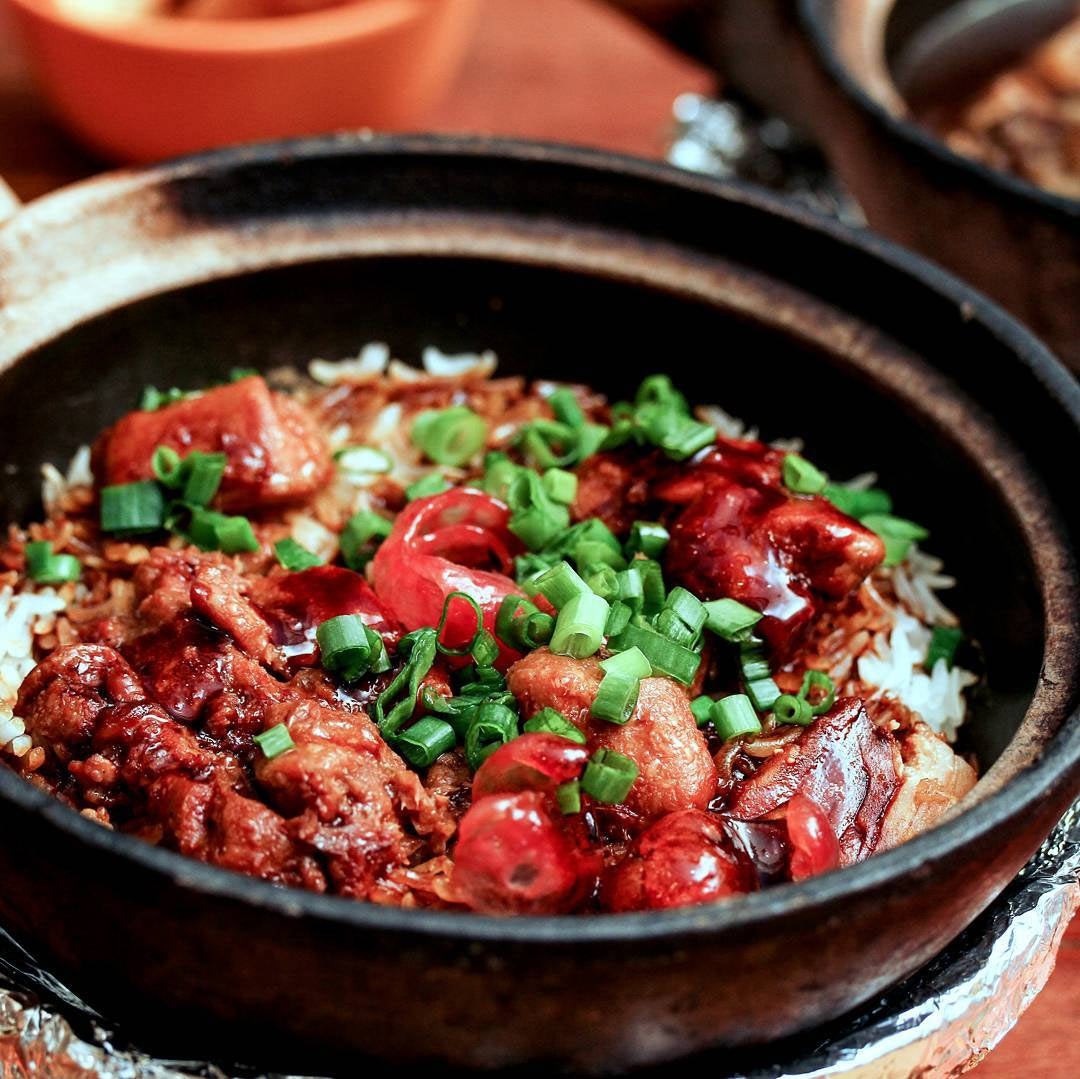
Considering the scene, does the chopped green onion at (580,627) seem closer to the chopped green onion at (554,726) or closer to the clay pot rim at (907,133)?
the chopped green onion at (554,726)

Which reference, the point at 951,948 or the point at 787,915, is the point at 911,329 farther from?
the point at 787,915

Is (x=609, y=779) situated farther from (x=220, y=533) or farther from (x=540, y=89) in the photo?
(x=540, y=89)

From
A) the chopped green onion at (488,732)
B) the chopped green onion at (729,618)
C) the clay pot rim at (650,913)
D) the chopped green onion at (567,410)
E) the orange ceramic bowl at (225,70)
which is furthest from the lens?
the orange ceramic bowl at (225,70)

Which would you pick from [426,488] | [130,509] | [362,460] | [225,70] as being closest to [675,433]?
[426,488]

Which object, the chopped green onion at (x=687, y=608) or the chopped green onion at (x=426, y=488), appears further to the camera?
the chopped green onion at (x=426, y=488)

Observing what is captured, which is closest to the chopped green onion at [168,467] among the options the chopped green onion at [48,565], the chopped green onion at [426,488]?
the chopped green onion at [48,565]

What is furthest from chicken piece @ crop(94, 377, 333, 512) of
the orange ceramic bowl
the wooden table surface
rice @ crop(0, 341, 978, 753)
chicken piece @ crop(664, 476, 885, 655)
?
the wooden table surface

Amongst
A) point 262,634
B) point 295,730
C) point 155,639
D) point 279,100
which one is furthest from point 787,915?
point 279,100
